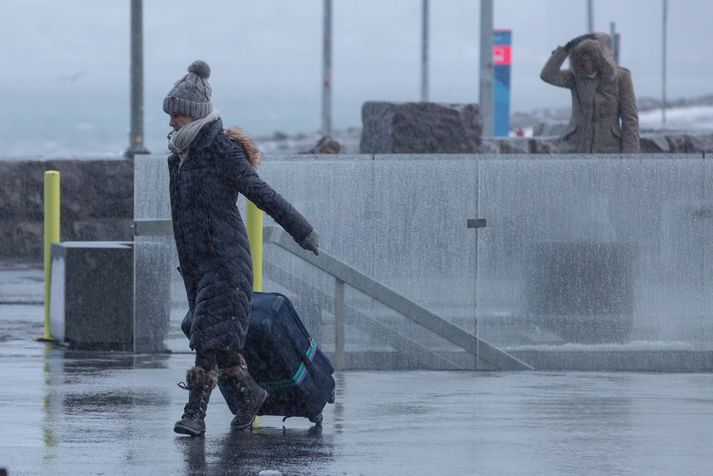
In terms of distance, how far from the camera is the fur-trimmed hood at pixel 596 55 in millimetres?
12008

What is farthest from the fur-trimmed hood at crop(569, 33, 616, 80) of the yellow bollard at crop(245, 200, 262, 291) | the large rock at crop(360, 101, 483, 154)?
the yellow bollard at crop(245, 200, 262, 291)

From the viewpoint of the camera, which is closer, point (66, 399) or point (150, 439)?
point (150, 439)

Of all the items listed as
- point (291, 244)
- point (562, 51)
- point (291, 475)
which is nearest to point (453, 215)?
point (291, 244)

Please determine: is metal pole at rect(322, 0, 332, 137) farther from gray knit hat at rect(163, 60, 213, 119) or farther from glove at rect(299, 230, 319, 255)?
glove at rect(299, 230, 319, 255)

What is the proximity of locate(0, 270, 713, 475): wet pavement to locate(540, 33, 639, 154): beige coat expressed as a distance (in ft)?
7.30

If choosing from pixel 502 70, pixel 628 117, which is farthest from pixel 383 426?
pixel 502 70

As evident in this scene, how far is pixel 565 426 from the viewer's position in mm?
8195

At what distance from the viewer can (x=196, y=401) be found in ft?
25.4

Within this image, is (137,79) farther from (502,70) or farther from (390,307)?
(502,70)

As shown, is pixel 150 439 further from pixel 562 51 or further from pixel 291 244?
pixel 562 51

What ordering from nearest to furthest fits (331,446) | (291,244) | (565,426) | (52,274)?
(331,446), (565,426), (291,244), (52,274)

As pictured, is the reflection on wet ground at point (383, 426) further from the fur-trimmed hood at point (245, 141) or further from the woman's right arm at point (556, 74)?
the woman's right arm at point (556, 74)

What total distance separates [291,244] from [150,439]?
2.89 meters

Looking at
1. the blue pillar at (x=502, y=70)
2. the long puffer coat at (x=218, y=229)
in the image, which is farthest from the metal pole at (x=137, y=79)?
the long puffer coat at (x=218, y=229)
